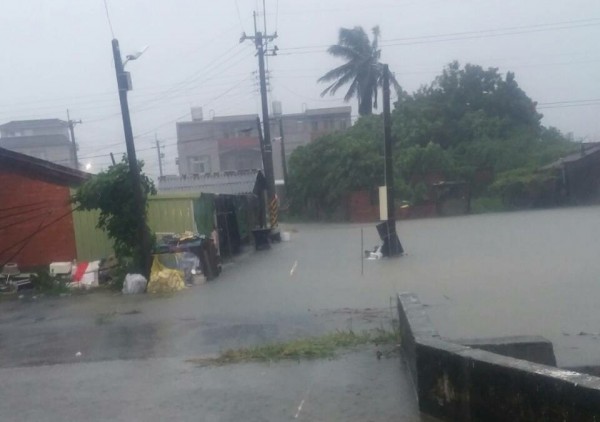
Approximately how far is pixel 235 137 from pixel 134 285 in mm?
65416

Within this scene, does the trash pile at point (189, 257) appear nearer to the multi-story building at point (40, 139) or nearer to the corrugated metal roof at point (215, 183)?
the corrugated metal roof at point (215, 183)

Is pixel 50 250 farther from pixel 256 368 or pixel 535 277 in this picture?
pixel 256 368


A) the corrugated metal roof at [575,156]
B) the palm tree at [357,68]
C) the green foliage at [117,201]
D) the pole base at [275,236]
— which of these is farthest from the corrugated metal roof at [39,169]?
the palm tree at [357,68]

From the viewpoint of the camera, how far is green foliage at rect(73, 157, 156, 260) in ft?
74.0

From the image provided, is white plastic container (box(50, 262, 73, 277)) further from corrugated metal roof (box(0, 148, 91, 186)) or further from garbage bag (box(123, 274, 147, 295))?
garbage bag (box(123, 274, 147, 295))

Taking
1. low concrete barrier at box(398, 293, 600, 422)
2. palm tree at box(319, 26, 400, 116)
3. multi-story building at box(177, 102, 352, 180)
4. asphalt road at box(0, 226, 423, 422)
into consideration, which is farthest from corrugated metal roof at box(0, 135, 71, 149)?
low concrete barrier at box(398, 293, 600, 422)

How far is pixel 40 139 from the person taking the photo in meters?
82.7

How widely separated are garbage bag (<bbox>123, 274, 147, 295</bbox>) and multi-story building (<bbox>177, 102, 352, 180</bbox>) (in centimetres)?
5706

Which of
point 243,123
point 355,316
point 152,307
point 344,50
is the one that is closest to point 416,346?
point 355,316

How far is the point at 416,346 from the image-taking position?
8.44 m

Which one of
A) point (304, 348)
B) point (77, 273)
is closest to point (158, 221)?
point (77, 273)

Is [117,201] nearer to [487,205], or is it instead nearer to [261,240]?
[261,240]

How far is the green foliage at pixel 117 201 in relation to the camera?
22547 mm

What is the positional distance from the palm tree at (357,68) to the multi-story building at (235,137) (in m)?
11.5
